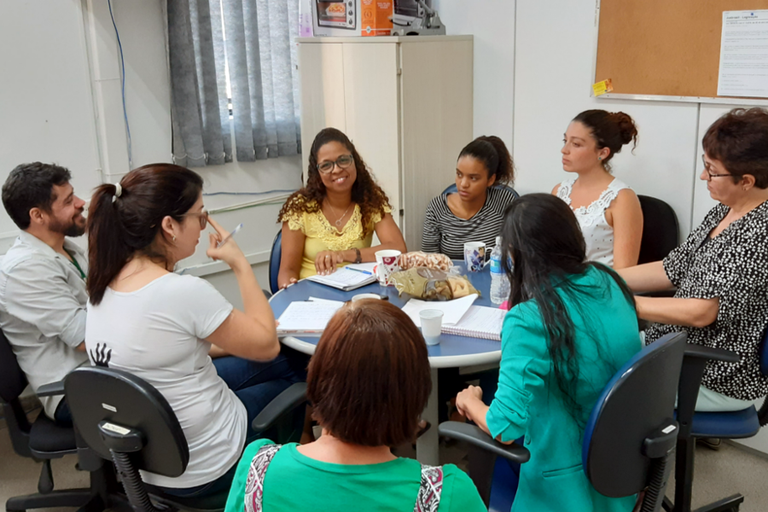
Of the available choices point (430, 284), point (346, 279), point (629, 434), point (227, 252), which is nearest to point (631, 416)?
point (629, 434)

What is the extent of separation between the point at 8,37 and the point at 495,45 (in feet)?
7.32

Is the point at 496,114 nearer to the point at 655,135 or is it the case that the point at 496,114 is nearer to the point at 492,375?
the point at 655,135

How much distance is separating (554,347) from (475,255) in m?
1.12

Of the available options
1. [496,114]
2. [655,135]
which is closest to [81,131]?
[496,114]

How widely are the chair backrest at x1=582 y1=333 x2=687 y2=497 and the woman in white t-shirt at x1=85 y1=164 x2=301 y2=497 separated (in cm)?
85

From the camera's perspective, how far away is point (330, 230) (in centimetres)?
282

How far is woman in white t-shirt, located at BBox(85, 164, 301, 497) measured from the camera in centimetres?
163

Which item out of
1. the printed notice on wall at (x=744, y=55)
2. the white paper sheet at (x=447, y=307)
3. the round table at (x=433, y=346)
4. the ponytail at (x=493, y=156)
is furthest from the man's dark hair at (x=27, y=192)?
the printed notice on wall at (x=744, y=55)

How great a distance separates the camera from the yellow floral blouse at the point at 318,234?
110 inches

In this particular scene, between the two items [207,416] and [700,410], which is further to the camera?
[700,410]

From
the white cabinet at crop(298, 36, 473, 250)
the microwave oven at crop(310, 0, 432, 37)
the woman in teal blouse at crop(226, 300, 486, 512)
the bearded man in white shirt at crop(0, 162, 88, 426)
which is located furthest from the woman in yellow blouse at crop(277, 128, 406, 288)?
the woman in teal blouse at crop(226, 300, 486, 512)

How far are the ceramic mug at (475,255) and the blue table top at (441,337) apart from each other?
0.09ft

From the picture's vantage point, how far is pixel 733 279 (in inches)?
71.4

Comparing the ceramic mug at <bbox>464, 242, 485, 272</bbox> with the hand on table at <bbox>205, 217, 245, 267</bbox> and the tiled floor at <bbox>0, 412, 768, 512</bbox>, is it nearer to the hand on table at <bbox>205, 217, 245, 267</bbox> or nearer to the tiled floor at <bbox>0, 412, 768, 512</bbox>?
the tiled floor at <bbox>0, 412, 768, 512</bbox>
